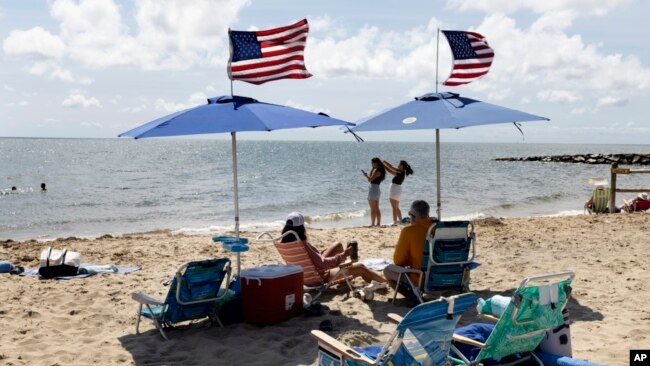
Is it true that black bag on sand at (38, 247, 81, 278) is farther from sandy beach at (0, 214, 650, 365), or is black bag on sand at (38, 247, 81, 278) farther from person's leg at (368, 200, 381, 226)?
person's leg at (368, 200, 381, 226)

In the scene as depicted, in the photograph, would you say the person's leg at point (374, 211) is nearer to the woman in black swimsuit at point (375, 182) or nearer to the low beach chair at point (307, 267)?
the woman in black swimsuit at point (375, 182)

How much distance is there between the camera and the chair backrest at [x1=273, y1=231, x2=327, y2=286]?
6039mm

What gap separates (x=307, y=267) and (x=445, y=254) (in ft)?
4.53

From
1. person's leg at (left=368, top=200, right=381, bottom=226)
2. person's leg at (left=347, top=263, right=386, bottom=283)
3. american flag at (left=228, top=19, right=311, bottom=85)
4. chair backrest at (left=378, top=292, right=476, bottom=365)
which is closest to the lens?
chair backrest at (left=378, top=292, right=476, bottom=365)

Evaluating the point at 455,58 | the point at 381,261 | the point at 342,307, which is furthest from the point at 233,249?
the point at 455,58

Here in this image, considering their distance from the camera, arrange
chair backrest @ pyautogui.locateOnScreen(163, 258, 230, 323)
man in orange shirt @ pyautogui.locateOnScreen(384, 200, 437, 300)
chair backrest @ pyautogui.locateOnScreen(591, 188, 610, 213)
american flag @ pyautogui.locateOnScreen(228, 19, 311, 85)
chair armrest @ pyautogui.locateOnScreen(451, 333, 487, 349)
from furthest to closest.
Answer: chair backrest @ pyautogui.locateOnScreen(591, 188, 610, 213) → man in orange shirt @ pyautogui.locateOnScreen(384, 200, 437, 300) → american flag @ pyautogui.locateOnScreen(228, 19, 311, 85) → chair backrest @ pyautogui.locateOnScreen(163, 258, 230, 323) → chair armrest @ pyautogui.locateOnScreen(451, 333, 487, 349)

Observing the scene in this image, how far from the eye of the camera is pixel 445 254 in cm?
595

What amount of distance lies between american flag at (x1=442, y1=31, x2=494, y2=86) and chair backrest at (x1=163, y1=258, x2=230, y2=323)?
11.9ft

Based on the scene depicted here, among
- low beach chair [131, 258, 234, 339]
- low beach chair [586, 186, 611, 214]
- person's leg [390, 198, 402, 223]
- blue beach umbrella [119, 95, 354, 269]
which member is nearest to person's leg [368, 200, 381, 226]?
person's leg [390, 198, 402, 223]

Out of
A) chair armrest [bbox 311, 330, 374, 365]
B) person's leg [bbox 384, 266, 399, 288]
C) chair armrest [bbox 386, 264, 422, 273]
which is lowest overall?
person's leg [bbox 384, 266, 399, 288]

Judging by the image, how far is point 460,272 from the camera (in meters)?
6.07

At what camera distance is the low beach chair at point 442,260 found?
19.3 feet

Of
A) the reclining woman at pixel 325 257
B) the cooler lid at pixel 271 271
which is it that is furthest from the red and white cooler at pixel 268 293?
the reclining woman at pixel 325 257

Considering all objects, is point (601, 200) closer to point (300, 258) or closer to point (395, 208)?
point (395, 208)
